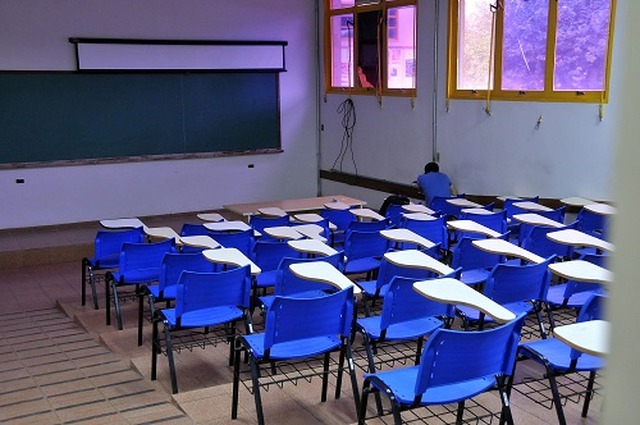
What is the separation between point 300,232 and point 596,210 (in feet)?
9.17

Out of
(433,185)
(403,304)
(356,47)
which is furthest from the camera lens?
(356,47)

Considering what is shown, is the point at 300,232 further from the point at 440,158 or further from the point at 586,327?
the point at 440,158

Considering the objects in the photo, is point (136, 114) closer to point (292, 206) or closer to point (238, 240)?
point (292, 206)

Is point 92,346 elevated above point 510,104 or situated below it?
below

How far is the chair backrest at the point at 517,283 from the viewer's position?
440 centimetres

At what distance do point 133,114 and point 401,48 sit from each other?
4295 mm

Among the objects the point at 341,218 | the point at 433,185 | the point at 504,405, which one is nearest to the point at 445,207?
the point at 433,185

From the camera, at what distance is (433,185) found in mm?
9570

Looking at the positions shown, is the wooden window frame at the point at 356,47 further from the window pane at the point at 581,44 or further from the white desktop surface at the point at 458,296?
the white desktop surface at the point at 458,296

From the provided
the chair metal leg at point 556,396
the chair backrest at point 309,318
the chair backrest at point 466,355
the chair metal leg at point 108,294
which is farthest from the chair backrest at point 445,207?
the chair backrest at point 466,355

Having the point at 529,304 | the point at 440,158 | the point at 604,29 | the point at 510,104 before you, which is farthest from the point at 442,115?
the point at 529,304

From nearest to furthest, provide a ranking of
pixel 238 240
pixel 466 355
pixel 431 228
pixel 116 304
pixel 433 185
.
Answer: pixel 466 355
pixel 116 304
pixel 238 240
pixel 431 228
pixel 433 185

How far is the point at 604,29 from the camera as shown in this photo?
817 centimetres

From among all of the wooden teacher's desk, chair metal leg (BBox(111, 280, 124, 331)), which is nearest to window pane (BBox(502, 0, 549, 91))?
the wooden teacher's desk
